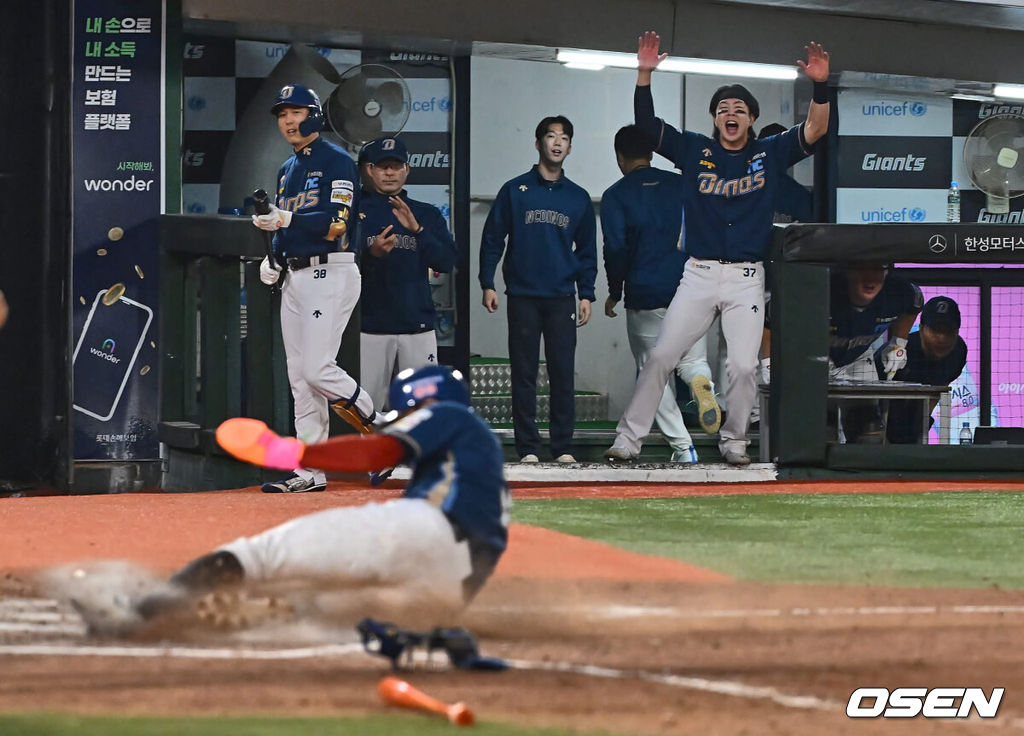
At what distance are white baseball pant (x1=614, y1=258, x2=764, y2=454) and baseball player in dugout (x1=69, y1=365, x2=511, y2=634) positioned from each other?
4.77 m

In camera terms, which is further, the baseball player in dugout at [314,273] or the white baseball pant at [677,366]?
the white baseball pant at [677,366]

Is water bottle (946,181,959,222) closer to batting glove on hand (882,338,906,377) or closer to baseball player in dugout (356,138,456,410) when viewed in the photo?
batting glove on hand (882,338,906,377)

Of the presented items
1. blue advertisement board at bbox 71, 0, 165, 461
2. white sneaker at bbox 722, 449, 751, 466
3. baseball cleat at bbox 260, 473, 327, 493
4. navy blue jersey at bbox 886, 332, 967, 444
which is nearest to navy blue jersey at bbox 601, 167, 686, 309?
white sneaker at bbox 722, 449, 751, 466

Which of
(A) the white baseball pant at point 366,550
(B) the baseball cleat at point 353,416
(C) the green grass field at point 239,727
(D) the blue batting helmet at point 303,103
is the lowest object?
(C) the green grass field at point 239,727

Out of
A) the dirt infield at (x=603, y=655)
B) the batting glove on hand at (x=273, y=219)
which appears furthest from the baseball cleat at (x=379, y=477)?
the dirt infield at (x=603, y=655)

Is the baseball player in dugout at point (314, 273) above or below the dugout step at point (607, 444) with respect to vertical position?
above

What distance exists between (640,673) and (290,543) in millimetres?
1048

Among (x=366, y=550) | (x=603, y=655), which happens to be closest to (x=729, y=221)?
(x=603, y=655)

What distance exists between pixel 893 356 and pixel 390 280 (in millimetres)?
3150

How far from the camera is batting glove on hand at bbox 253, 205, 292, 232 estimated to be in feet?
27.2

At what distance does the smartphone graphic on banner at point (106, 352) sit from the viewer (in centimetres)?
1006

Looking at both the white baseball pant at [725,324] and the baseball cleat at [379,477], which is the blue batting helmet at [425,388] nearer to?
the baseball cleat at [379,477]

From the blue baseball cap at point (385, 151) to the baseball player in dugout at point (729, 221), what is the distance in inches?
57.4

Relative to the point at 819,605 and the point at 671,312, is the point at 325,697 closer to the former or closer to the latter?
the point at 819,605
